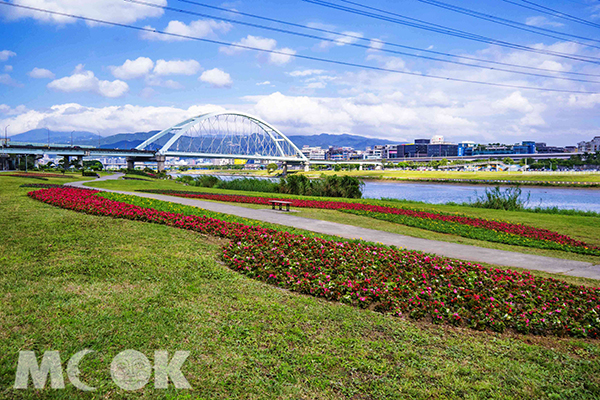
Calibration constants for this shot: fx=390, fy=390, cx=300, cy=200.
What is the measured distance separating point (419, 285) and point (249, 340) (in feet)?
12.2

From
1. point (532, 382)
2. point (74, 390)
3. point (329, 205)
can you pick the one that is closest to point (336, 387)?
point (532, 382)

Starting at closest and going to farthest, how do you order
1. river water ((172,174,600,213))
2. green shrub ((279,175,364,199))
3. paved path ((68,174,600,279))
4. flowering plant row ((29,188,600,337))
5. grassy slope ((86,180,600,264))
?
flowering plant row ((29,188,600,337)) → paved path ((68,174,600,279)) → grassy slope ((86,180,600,264)) → green shrub ((279,175,364,199)) → river water ((172,174,600,213))

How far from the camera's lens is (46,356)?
4223 millimetres

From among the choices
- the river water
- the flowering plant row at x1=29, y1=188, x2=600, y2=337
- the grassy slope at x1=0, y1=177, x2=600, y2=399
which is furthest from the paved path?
the river water

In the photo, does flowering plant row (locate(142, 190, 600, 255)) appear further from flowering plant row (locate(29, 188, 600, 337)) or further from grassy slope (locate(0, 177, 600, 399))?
grassy slope (locate(0, 177, 600, 399))

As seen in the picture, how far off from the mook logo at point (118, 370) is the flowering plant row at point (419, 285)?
3.31 m

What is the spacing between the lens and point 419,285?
733 centimetres

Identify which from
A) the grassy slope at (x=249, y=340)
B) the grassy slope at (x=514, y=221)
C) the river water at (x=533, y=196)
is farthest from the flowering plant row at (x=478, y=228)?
the river water at (x=533, y=196)

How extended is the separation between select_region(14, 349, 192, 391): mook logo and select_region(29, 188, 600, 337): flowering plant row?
3310 mm

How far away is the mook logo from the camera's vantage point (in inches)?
153

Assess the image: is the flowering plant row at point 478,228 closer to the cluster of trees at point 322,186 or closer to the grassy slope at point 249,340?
the grassy slope at point 249,340

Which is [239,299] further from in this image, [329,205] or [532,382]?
[329,205]

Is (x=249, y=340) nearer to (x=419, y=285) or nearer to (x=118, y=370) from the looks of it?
(x=118, y=370)

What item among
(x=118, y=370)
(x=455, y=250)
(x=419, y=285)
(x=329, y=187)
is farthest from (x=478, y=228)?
(x=329, y=187)
